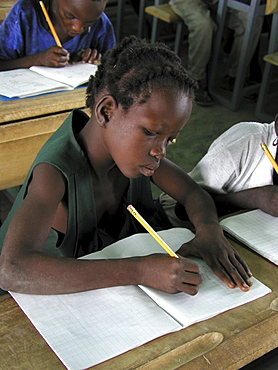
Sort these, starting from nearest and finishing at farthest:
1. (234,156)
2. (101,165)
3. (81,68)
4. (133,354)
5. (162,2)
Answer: (133,354), (101,165), (234,156), (81,68), (162,2)

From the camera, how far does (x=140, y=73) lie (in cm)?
105

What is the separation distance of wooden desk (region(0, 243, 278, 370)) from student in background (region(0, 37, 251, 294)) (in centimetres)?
7

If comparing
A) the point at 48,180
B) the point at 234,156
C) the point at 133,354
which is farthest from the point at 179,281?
the point at 234,156

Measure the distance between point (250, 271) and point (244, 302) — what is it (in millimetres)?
115

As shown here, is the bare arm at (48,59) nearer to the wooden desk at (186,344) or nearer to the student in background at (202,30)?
the wooden desk at (186,344)

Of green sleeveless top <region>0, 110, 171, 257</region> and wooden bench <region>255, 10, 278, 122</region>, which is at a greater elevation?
green sleeveless top <region>0, 110, 171, 257</region>

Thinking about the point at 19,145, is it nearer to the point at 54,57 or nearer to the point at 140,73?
the point at 54,57

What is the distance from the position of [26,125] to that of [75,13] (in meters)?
0.62

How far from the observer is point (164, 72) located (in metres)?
1.03

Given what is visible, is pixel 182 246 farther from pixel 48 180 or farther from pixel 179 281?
pixel 48 180

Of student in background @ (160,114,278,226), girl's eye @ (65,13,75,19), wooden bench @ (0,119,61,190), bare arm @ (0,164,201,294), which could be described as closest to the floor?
wooden bench @ (0,119,61,190)

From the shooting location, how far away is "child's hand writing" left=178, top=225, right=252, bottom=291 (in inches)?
40.5

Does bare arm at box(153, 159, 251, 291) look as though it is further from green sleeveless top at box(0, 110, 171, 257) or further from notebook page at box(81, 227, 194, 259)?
green sleeveless top at box(0, 110, 171, 257)

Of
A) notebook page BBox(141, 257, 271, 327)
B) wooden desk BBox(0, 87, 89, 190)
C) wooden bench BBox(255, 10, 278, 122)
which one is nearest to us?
notebook page BBox(141, 257, 271, 327)
